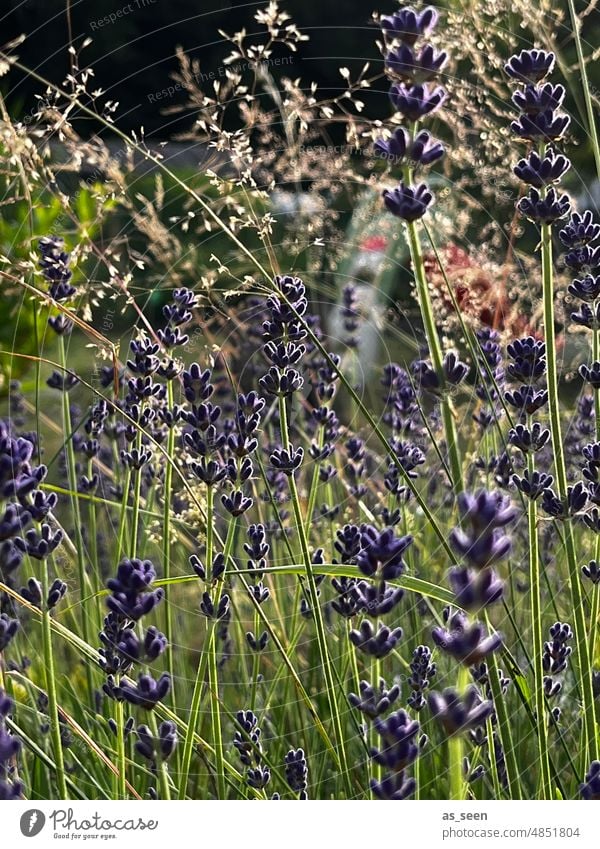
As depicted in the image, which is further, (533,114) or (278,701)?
(278,701)

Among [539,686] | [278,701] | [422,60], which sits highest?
[422,60]

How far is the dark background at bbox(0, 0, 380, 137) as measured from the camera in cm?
206

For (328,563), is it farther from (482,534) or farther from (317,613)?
(482,534)

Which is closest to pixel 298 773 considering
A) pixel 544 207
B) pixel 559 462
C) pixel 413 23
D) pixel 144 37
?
pixel 559 462

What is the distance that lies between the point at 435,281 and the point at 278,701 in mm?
846

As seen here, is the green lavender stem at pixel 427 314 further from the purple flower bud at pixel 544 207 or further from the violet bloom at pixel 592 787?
the violet bloom at pixel 592 787

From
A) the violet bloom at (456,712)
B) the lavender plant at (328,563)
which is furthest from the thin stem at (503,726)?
the violet bloom at (456,712)

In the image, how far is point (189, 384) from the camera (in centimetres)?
109

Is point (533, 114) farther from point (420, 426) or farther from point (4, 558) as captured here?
point (420, 426)

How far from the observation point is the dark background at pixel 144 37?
6.77ft

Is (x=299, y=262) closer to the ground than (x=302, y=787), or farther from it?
farther from it

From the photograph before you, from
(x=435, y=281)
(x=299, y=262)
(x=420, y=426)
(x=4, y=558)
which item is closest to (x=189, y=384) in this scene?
(x=4, y=558)

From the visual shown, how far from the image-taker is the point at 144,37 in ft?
8.06

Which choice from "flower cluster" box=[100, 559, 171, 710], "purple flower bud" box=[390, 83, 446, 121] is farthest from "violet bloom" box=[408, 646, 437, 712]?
"purple flower bud" box=[390, 83, 446, 121]
